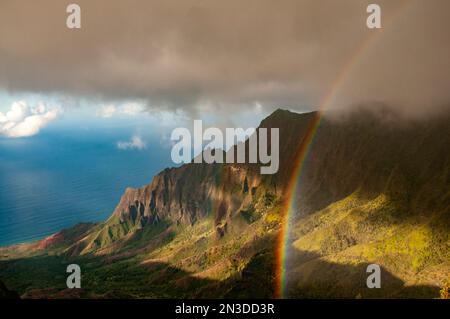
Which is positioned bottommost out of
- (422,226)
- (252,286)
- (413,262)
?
(252,286)

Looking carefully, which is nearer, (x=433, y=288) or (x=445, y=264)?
(x=433, y=288)

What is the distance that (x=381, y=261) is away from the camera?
178m

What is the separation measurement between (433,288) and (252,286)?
254 ft

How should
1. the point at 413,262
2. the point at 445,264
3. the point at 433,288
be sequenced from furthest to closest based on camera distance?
the point at 413,262, the point at 445,264, the point at 433,288
